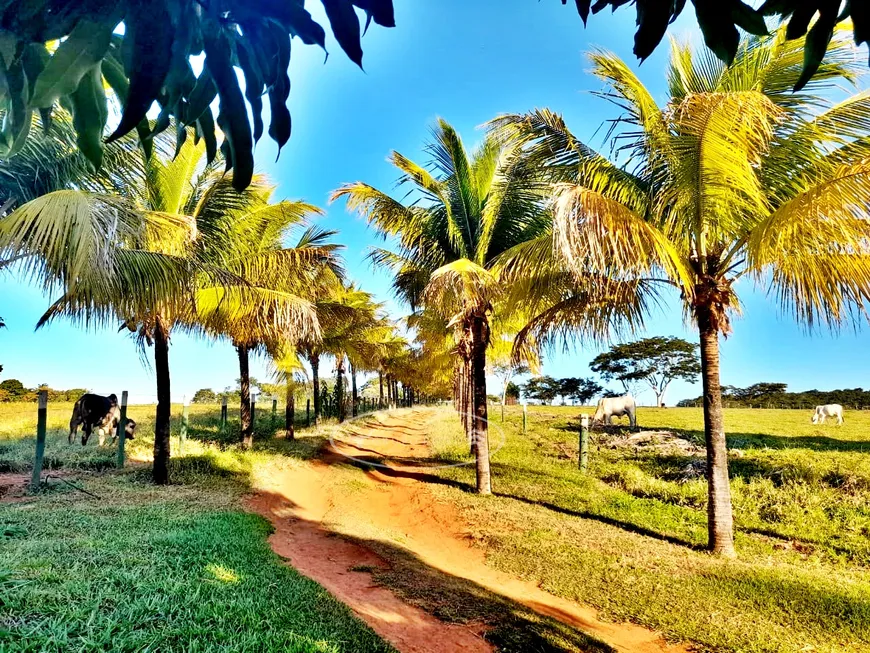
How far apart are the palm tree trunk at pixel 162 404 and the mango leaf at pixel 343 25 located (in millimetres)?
9529

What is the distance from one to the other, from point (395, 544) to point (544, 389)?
55.2m

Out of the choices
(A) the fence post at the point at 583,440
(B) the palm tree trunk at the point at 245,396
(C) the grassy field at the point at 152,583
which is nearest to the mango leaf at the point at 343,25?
(C) the grassy field at the point at 152,583

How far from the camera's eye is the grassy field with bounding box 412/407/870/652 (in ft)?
15.1

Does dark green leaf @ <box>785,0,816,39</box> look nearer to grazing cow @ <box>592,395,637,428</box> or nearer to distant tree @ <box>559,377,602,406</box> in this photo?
grazing cow @ <box>592,395,637,428</box>

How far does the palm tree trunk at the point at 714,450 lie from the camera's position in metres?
6.34

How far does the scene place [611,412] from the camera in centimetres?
1797

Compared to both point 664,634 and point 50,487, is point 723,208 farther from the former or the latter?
point 50,487

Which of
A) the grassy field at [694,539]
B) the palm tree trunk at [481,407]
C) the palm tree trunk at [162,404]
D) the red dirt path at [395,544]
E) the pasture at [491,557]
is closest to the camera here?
the pasture at [491,557]

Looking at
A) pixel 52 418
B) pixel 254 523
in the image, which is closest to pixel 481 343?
pixel 254 523

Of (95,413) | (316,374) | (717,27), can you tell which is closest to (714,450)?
(717,27)

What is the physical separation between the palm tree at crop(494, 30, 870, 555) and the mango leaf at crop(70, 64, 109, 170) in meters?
5.28

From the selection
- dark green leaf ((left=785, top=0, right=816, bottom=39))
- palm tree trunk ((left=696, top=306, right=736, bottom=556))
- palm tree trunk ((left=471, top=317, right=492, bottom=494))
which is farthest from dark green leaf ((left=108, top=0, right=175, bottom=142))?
palm tree trunk ((left=471, top=317, right=492, bottom=494))

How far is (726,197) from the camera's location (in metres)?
6.01

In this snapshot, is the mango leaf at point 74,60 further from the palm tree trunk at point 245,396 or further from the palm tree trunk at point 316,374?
the palm tree trunk at point 316,374
